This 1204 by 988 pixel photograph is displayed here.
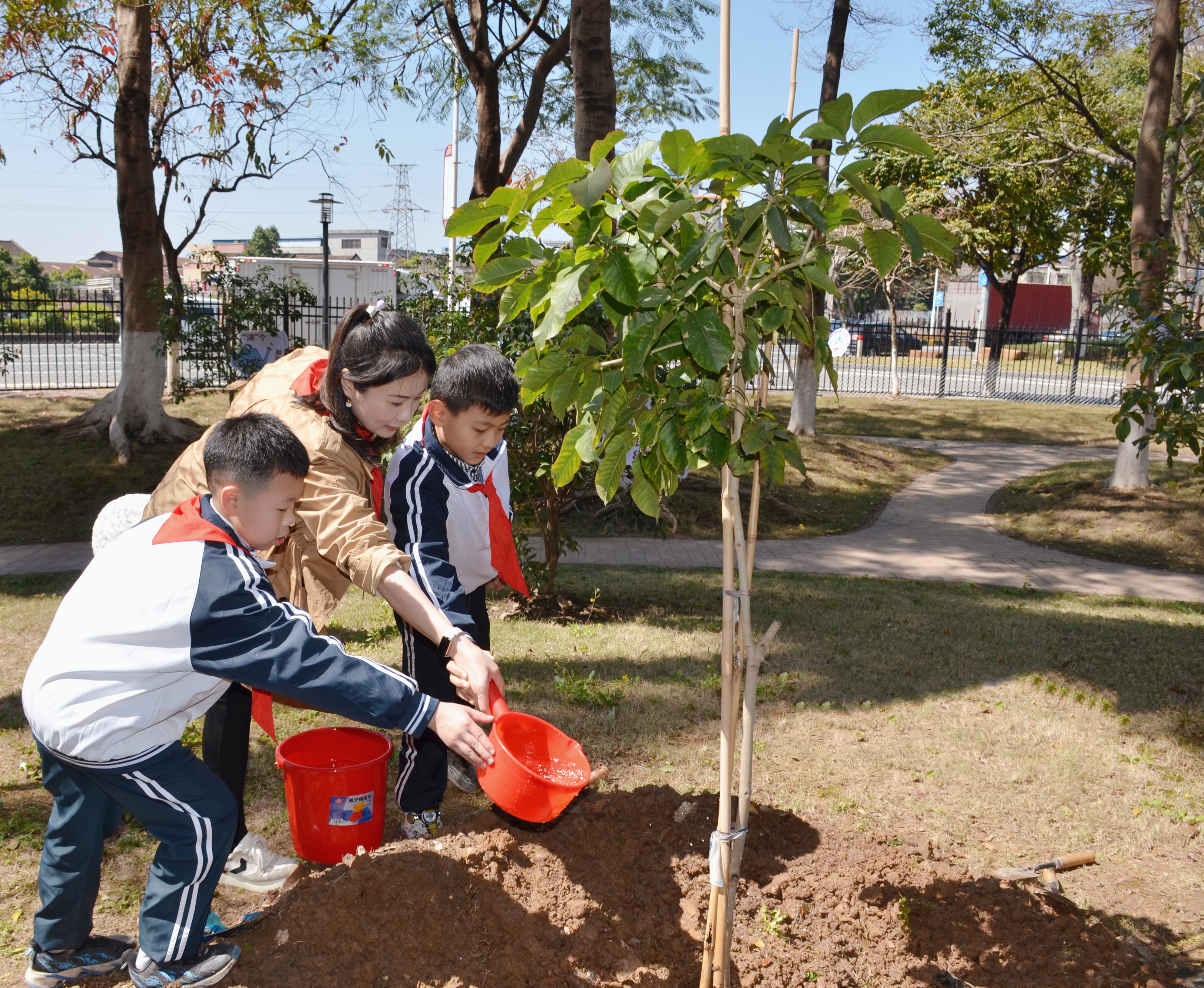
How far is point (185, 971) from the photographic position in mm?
2281

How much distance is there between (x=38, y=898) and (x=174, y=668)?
1354 millimetres

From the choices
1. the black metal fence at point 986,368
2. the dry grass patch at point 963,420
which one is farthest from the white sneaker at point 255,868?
the black metal fence at point 986,368

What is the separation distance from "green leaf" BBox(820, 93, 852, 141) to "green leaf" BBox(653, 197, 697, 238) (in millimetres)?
287

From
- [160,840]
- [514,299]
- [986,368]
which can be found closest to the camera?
[514,299]

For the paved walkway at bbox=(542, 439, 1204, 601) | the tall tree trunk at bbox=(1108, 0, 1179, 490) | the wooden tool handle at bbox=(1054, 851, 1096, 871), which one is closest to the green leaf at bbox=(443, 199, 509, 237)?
the wooden tool handle at bbox=(1054, 851, 1096, 871)

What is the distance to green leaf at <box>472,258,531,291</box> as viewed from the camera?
6.30ft

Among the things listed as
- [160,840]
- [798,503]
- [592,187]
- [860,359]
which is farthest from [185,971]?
[860,359]

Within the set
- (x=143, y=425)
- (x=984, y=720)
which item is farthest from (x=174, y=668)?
(x=143, y=425)

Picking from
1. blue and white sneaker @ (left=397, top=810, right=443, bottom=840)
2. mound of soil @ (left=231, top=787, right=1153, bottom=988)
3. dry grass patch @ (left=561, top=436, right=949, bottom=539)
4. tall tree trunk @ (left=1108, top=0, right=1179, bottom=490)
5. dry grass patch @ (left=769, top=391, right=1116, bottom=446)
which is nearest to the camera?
mound of soil @ (left=231, top=787, right=1153, bottom=988)

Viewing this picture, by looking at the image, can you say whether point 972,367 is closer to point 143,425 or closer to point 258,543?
point 143,425

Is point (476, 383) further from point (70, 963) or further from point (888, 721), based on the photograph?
point (888, 721)

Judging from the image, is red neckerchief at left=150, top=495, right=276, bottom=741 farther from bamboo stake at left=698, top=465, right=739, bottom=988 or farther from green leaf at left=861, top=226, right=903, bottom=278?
green leaf at left=861, top=226, right=903, bottom=278

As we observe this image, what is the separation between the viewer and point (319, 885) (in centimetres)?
260

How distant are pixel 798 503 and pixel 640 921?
327 inches
